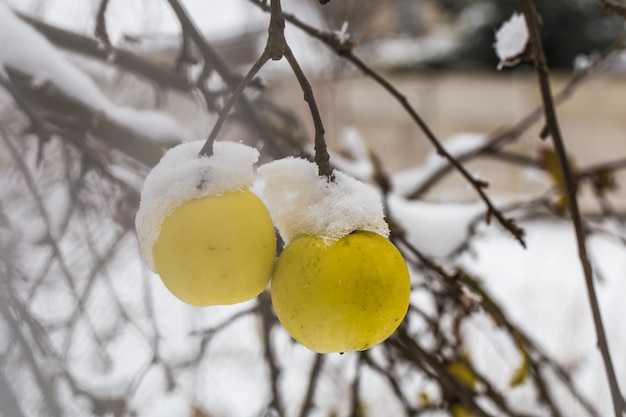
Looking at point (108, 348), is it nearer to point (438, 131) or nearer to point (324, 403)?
point (324, 403)

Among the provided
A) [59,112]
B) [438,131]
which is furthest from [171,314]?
[438,131]

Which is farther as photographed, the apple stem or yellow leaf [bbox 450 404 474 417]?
yellow leaf [bbox 450 404 474 417]

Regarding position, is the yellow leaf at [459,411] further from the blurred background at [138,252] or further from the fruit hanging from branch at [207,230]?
the fruit hanging from branch at [207,230]

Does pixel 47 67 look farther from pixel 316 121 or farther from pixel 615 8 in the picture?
pixel 615 8

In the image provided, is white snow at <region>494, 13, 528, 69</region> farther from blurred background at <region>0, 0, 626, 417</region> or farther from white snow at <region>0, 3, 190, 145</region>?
white snow at <region>0, 3, 190, 145</region>

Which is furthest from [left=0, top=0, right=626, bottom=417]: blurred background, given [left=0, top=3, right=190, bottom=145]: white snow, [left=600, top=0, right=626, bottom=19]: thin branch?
[left=600, top=0, right=626, bottom=19]: thin branch
